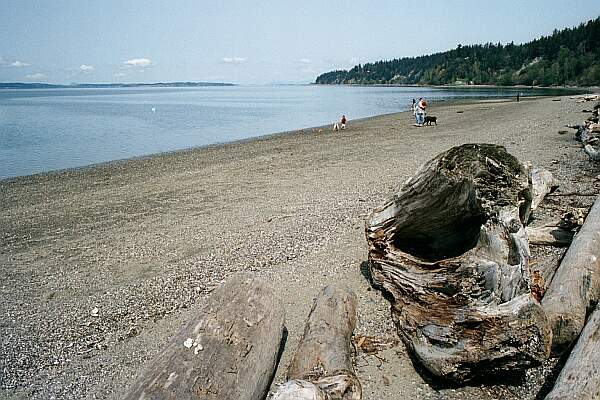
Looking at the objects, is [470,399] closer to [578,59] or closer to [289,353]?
[289,353]

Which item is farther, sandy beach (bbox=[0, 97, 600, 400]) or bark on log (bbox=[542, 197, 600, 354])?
sandy beach (bbox=[0, 97, 600, 400])

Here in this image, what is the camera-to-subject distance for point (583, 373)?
3.20 m

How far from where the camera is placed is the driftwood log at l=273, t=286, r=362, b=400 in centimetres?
322

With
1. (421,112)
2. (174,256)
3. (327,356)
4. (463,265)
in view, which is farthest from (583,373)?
(421,112)

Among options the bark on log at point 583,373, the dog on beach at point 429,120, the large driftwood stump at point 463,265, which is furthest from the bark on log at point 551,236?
the dog on beach at point 429,120

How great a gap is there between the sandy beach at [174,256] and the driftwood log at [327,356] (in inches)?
12.3

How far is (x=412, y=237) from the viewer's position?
18.1ft

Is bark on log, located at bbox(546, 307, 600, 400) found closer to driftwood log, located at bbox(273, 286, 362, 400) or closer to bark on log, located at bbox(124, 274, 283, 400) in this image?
driftwood log, located at bbox(273, 286, 362, 400)

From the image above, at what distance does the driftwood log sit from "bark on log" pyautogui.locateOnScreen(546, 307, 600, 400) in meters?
1.48

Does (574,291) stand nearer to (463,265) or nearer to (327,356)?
(463,265)

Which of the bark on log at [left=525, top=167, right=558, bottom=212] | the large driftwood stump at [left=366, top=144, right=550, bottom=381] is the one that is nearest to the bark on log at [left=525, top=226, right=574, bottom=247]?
the bark on log at [left=525, top=167, right=558, bottom=212]

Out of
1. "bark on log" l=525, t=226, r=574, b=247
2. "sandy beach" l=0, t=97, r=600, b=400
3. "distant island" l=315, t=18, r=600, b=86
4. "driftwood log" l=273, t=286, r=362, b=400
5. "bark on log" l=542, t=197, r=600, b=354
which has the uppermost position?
"distant island" l=315, t=18, r=600, b=86

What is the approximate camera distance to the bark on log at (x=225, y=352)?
10.9 ft

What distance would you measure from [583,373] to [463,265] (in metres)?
1.45
